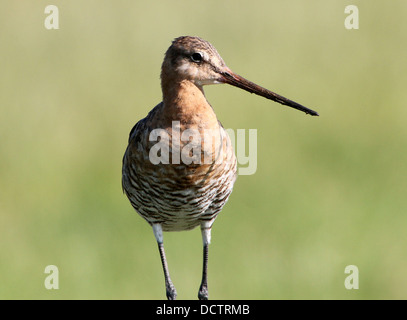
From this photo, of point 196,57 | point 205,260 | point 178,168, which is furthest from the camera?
point 205,260

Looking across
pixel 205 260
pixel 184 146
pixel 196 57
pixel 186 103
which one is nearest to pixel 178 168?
pixel 184 146

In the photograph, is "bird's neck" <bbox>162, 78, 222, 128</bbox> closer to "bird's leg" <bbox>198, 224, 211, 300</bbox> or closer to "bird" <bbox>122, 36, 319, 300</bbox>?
"bird" <bbox>122, 36, 319, 300</bbox>

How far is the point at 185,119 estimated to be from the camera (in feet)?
16.6

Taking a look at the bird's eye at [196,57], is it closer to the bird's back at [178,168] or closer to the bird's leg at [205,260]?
the bird's back at [178,168]

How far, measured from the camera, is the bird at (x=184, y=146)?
5.03 meters

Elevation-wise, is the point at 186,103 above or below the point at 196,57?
below

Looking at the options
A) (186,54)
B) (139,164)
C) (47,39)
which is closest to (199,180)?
(139,164)

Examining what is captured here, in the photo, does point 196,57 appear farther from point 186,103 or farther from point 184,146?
point 184,146

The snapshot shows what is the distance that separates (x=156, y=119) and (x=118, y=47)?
6.90m

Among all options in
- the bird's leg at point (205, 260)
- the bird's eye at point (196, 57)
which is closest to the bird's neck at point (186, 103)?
the bird's eye at point (196, 57)

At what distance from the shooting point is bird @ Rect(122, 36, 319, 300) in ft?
16.5

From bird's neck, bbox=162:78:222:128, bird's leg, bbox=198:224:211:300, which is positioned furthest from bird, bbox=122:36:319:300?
bird's leg, bbox=198:224:211:300

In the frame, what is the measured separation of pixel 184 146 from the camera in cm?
506

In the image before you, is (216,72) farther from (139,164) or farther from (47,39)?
(47,39)
